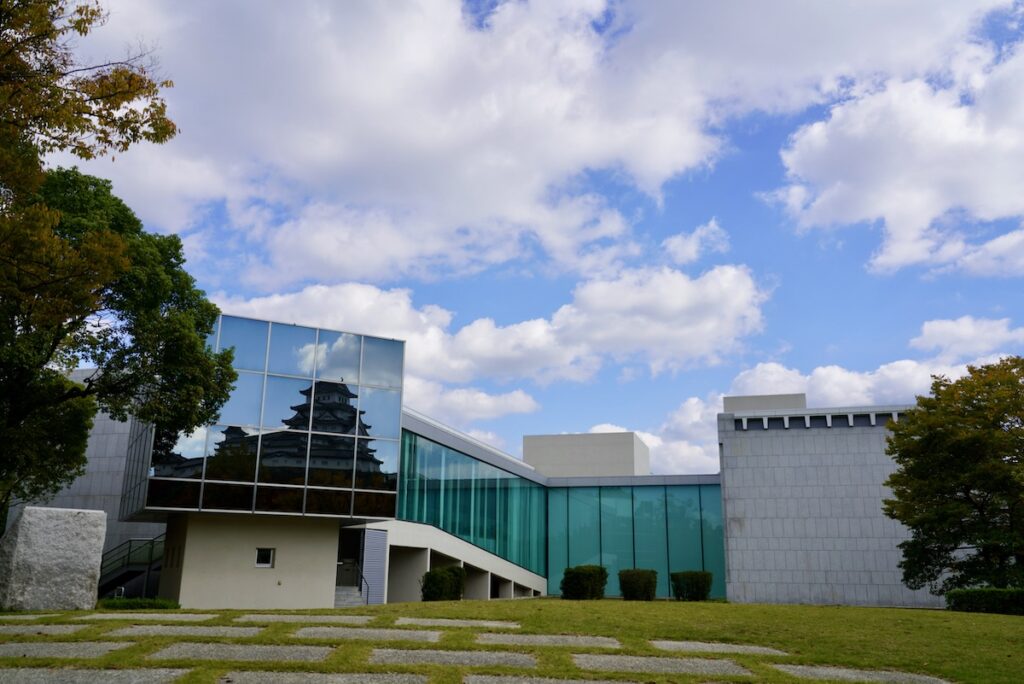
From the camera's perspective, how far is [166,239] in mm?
21453

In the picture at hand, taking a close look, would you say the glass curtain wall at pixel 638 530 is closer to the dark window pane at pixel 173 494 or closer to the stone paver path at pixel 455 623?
the dark window pane at pixel 173 494

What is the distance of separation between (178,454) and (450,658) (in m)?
16.0

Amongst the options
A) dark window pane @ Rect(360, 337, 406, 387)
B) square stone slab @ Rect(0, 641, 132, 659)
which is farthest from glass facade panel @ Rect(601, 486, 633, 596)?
square stone slab @ Rect(0, 641, 132, 659)

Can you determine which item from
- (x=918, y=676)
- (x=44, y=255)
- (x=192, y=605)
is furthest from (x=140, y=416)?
(x=918, y=676)

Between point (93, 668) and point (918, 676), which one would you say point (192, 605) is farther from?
point (918, 676)

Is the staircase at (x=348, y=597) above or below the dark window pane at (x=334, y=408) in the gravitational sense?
below

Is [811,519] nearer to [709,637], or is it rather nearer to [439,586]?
[439,586]

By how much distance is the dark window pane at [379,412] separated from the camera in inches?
1070

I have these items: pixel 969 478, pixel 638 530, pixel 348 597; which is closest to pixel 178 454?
pixel 348 597

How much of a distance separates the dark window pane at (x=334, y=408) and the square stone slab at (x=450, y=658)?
15809 mm

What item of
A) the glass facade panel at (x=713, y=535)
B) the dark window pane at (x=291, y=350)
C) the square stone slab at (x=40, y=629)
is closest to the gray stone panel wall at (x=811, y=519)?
the glass facade panel at (x=713, y=535)

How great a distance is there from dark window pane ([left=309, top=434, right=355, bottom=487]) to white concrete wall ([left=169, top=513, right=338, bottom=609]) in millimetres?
1542

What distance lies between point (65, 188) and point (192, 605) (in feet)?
39.6

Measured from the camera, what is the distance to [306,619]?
1412 cm
